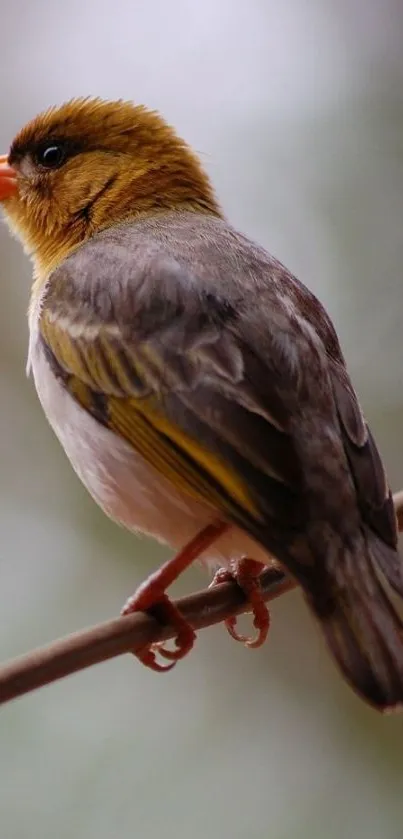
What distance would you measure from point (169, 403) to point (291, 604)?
5.23ft

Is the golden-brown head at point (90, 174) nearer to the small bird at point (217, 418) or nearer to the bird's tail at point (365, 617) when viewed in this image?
the small bird at point (217, 418)

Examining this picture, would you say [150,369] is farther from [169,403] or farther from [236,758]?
[236,758]

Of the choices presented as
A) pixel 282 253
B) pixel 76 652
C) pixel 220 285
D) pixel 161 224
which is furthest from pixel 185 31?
pixel 76 652

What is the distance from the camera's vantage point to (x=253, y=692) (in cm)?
300

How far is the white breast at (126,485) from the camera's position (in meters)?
1.74

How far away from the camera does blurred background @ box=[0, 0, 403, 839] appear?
2.78 meters

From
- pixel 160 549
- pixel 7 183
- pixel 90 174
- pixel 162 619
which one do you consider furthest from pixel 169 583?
pixel 160 549

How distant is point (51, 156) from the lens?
2.44m

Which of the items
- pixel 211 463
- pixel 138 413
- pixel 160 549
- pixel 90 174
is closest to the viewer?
pixel 211 463

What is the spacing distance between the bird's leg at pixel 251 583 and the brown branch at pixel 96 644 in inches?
2.1

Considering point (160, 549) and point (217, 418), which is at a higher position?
point (217, 418)

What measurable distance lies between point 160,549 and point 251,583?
4.16 feet

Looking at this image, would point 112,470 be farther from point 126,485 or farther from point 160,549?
point 160,549

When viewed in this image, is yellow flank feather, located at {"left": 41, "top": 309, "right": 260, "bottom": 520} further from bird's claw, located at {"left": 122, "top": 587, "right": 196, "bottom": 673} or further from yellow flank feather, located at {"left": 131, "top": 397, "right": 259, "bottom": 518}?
bird's claw, located at {"left": 122, "top": 587, "right": 196, "bottom": 673}
